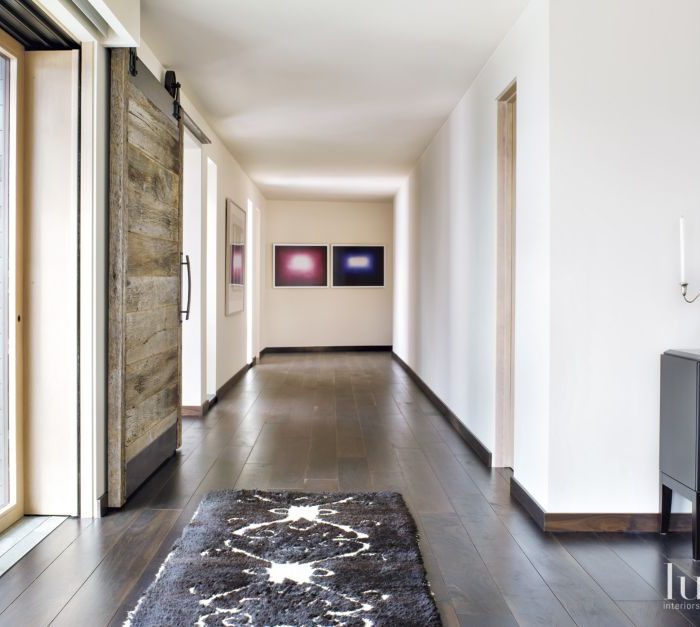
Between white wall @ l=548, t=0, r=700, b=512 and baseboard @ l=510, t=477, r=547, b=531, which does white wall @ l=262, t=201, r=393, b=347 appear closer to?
baseboard @ l=510, t=477, r=547, b=531

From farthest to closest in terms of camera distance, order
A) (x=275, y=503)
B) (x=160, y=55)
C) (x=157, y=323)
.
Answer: (x=160, y=55)
(x=157, y=323)
(x=275, y=503)

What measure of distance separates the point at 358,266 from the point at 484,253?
6.46 metres

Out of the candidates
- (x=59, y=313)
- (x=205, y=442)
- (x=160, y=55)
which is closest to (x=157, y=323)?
(x=59, y=313)

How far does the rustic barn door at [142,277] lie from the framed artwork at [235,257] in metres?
2.30

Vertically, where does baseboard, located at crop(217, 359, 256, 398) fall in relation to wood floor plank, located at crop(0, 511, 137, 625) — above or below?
above

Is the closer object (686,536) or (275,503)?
(686,536)

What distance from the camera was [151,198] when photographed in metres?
3.29

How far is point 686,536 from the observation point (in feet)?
8.55

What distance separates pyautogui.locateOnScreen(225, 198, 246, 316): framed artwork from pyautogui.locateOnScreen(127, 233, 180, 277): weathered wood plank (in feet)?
7.60

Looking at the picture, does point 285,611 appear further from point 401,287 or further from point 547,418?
point 401,287

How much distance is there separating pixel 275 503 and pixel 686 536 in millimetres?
1754

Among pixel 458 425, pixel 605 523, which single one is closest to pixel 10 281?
pixel 605 523

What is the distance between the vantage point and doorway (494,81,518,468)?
349 cm

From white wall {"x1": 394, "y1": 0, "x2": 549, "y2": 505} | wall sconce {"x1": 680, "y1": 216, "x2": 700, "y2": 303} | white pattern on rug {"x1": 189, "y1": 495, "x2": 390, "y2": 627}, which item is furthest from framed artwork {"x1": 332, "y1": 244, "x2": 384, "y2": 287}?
wall sconce {"x1": 680, "y1": 216, "x2": 700, "y2": 303}
